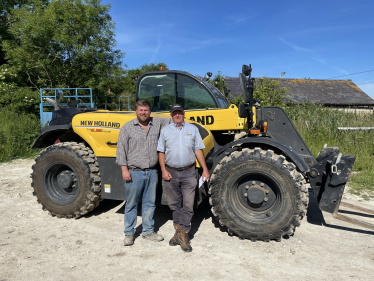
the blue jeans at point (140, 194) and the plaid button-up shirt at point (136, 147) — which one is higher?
the plaid button-up shirt at point (136, 147)

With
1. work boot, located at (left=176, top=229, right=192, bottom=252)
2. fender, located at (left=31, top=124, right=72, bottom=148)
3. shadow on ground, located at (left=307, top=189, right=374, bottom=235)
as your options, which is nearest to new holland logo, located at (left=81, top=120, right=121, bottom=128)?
fender, located at (left=31, top=124, right=72, bottom=148)

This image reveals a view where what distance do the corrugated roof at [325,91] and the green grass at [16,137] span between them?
592 inches

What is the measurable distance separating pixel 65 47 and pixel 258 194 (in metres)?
15.5

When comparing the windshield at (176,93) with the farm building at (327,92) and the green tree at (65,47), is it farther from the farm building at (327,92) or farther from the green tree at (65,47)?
the farm building at (327,92)

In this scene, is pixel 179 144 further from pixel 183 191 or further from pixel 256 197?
pixel 256 197

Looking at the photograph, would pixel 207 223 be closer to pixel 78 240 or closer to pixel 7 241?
pixel 78 240

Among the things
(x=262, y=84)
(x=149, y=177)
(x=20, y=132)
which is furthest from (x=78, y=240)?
(x=262, y=84)

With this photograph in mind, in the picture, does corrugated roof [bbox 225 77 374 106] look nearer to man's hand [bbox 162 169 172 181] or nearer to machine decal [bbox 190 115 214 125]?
machine decal [bbox 190 115 214 125]

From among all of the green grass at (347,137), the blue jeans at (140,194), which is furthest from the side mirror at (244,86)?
the green grass at (347,137)

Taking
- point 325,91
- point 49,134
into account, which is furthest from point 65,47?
point 325,91

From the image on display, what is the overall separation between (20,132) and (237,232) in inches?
399

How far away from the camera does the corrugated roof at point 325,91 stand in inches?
925

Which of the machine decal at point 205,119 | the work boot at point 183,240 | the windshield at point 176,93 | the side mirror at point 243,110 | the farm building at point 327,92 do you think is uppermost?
the farm building at point 327,92

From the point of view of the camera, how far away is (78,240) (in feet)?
12.2
